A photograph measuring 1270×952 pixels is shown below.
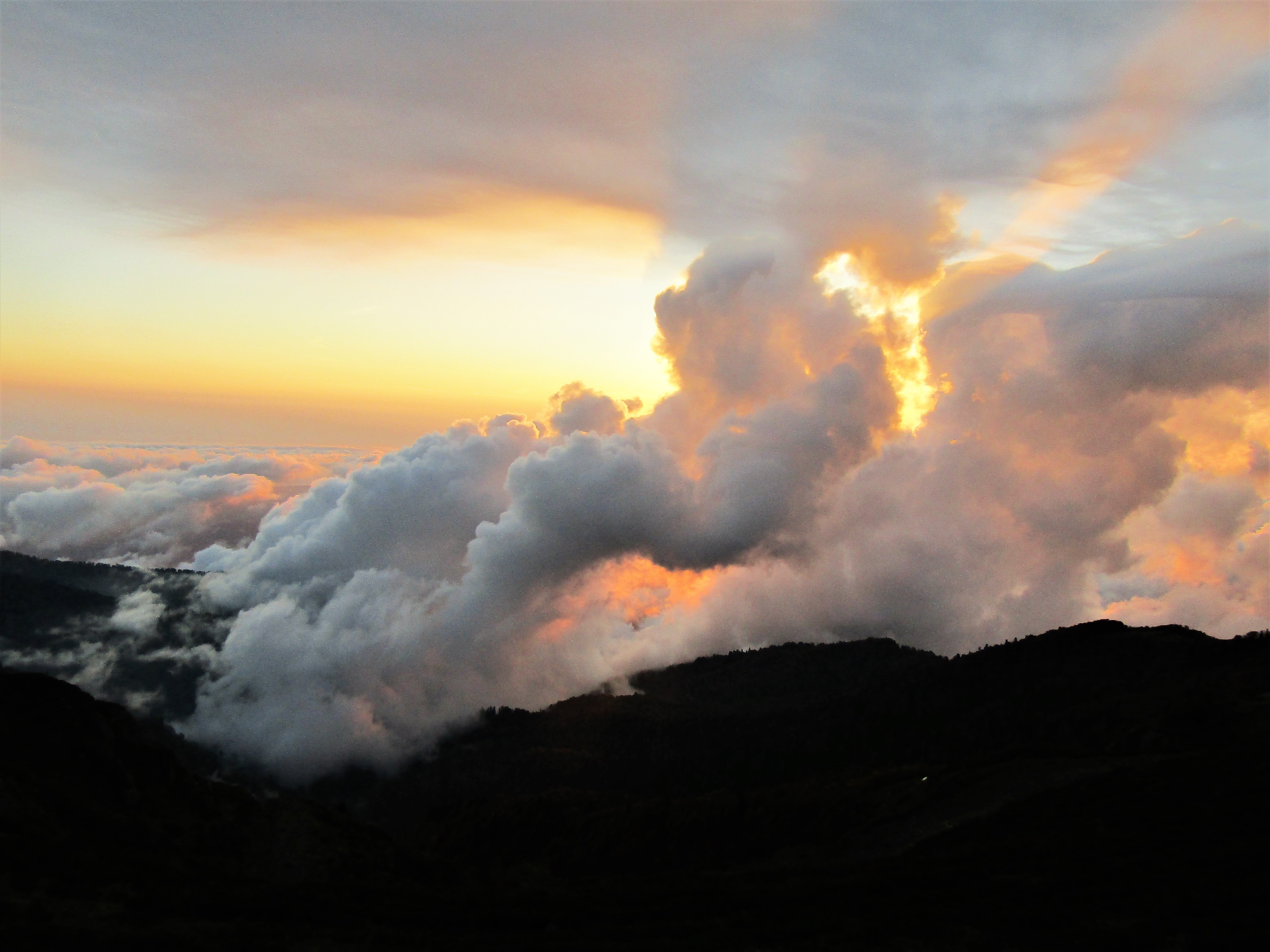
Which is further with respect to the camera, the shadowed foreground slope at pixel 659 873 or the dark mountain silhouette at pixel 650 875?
the shadowed foreground slope at pixel 659 873

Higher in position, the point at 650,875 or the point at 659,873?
the point at 659,873

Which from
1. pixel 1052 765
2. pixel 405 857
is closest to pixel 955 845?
pixel 1052 765

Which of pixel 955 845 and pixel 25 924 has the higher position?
pixel 25 924

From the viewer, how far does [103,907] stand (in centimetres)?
9819

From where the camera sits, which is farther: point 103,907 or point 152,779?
point 152,779

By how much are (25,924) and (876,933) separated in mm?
95379

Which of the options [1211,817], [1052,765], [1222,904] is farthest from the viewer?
[1052,765]

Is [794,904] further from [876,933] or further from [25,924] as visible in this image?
[25,924]

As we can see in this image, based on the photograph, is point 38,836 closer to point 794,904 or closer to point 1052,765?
point 794,904

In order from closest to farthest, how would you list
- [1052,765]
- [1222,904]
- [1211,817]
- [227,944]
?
[227,944] < [1222,904] < [1211,817] < [1052,765]

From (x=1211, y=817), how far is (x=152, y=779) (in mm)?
201468

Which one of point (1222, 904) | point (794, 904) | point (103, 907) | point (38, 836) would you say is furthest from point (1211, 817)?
point (38, 836)

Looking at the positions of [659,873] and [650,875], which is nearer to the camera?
[650,875]

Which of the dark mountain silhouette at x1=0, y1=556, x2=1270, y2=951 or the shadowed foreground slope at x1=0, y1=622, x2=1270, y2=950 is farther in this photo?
the shadowed foreground slope at x1=0, y1=622, x2=1270, y2=950
